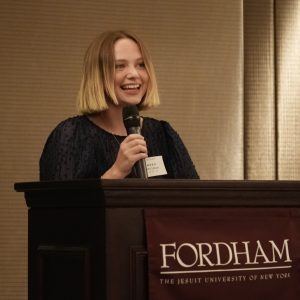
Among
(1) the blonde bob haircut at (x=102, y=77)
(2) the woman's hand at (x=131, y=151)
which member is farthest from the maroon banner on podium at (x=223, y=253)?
(1) the blonde bob haircut at (x=102, y=77)

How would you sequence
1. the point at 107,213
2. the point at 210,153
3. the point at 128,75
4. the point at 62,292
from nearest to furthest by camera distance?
the point at 107,213, the point at 62,292, the point at 128,75, the point at 210,153

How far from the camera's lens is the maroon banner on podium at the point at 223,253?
1518 mm

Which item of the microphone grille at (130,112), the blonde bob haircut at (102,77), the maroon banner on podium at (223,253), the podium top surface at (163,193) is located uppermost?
the blonde bob haircut at (102,77)

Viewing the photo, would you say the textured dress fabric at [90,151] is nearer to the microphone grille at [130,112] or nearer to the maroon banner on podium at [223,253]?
the microphone grille at [130,112]

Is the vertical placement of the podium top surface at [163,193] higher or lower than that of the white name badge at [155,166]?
lower

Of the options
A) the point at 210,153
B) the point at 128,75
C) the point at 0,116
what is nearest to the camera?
the point at 128,75

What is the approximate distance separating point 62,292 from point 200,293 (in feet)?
1.04

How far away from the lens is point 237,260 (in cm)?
157

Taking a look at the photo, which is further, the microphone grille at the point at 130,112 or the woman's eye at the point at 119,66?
the woman's eye at the point at 119,66

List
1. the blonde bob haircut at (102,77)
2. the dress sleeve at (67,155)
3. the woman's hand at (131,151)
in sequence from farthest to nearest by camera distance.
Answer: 1. the blonde bob haircut at (102,77)
2. the dress sleeve at (67,155)
3. the woman's hand at (131,151)

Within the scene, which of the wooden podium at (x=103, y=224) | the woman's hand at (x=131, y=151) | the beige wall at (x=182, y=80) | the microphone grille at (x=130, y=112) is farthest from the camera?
the beige wall at (x=182, y=80)

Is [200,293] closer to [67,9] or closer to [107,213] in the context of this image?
[107,213]

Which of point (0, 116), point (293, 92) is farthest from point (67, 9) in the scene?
point (293, 92)

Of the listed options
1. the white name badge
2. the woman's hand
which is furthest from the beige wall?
the woman's hand
